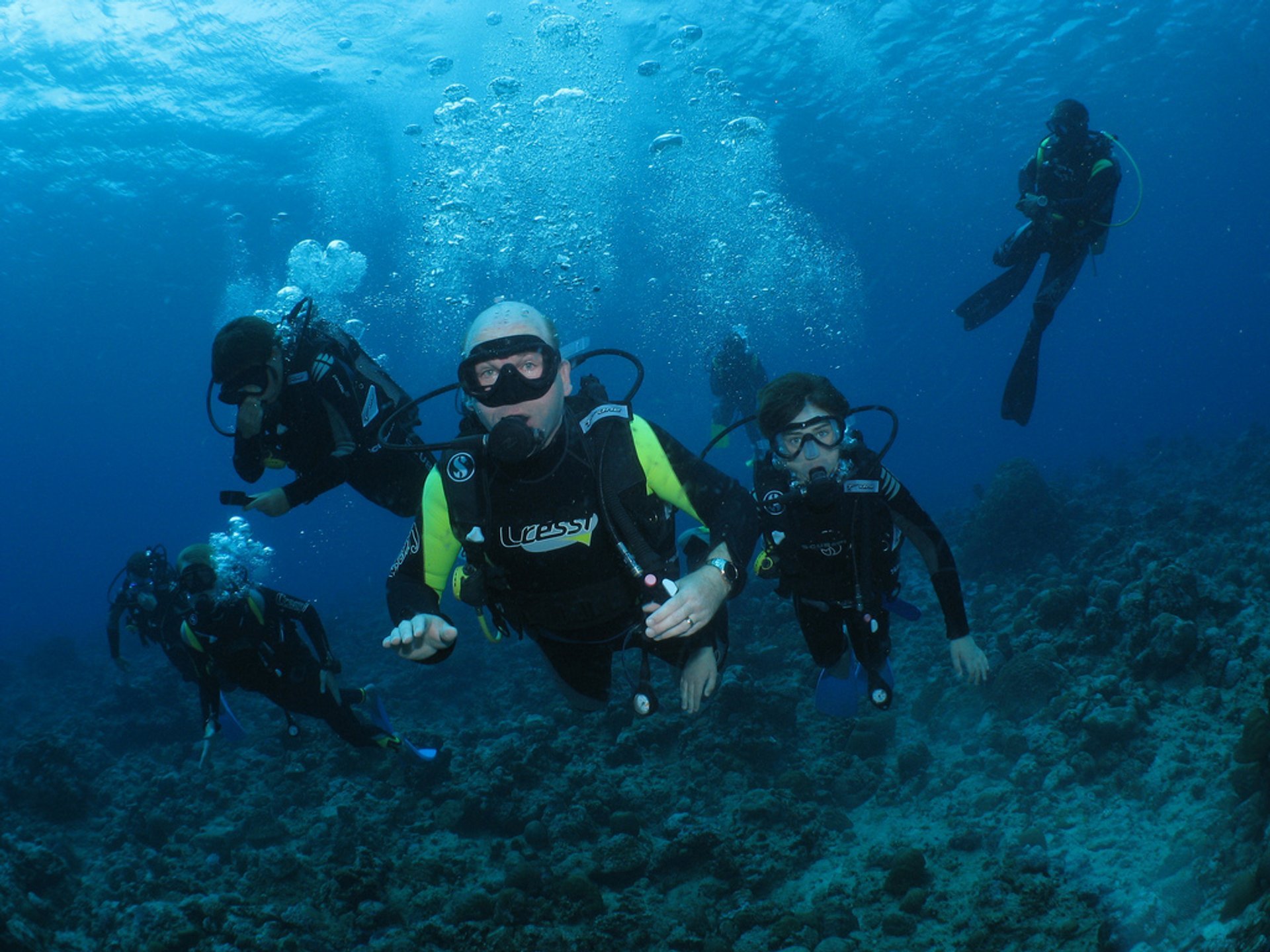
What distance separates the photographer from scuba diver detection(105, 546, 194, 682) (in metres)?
8.85

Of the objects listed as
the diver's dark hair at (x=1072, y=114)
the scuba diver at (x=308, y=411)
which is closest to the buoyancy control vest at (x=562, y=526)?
the scuba diver at (x=308, y=411)

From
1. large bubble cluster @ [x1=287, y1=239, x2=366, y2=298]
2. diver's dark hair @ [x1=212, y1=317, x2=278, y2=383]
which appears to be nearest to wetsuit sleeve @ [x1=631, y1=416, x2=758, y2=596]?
diver's dark hair @ [x1=212, y1=317, x2=278, y2=383]

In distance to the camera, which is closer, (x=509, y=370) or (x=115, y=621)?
(x=509, y=370)

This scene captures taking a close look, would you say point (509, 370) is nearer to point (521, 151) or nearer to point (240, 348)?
point (240, 348)

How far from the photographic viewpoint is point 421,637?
2717 mm

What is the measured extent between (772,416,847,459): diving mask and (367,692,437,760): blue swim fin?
207 inches

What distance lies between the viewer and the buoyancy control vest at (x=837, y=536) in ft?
13.7

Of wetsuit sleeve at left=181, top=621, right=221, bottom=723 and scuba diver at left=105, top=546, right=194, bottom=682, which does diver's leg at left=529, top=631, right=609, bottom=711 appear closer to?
wetsuit sleeve at left=181, top=621, right=221, bottom=723

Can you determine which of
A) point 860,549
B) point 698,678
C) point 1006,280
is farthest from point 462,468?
point 1006,280

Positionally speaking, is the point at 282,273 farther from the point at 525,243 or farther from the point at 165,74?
the point at 165,74

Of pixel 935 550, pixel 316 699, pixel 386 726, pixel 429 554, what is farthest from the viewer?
pixel 386 726

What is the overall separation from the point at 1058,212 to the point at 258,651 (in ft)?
33.4

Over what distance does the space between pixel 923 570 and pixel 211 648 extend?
11514mm

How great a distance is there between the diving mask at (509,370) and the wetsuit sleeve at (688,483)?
0.48 m
